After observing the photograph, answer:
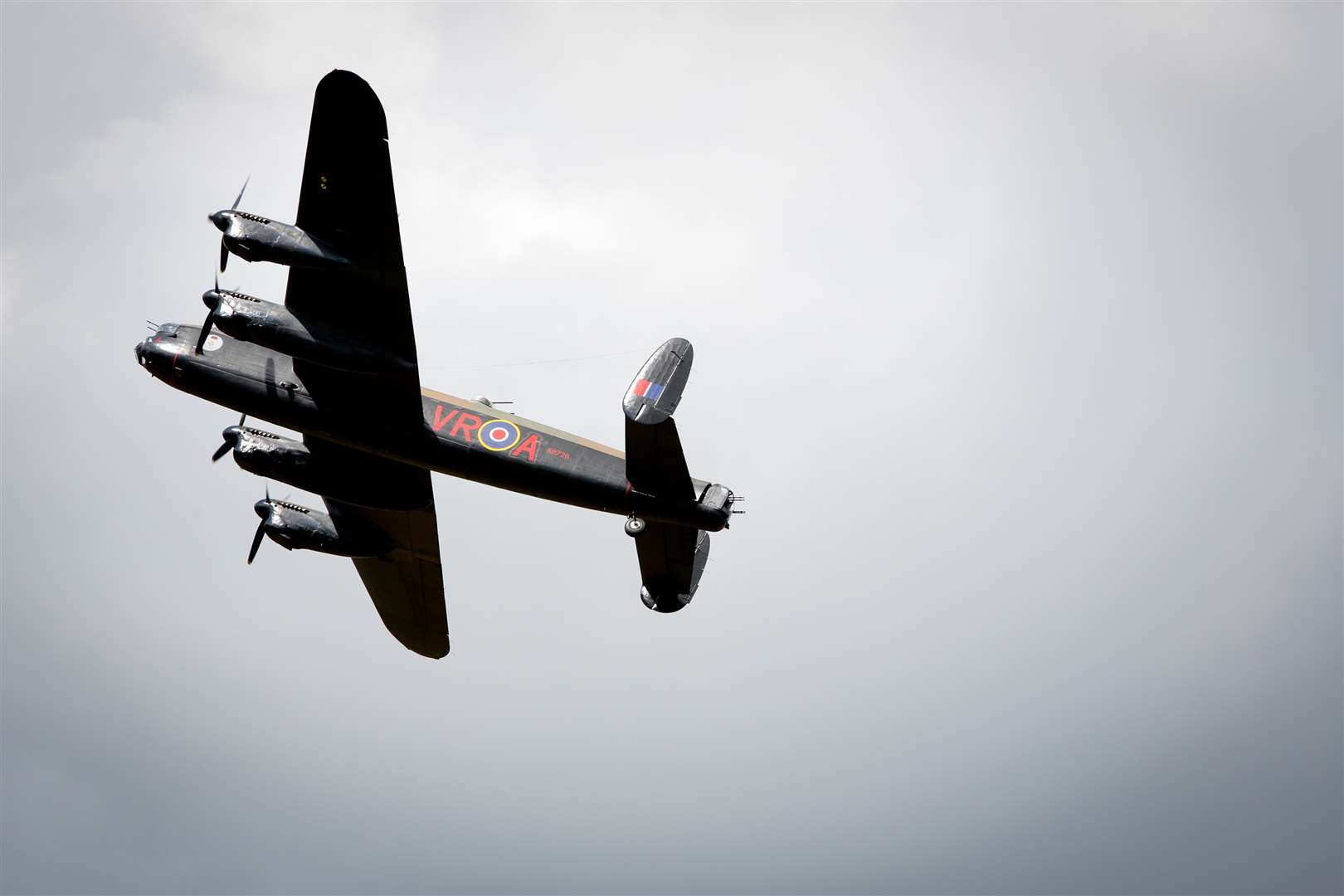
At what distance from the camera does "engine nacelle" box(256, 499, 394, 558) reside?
3381cm

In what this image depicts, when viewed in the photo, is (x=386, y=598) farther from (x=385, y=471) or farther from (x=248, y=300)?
(x=248, y=300)

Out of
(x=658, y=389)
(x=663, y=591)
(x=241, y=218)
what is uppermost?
(x=241, y=218)

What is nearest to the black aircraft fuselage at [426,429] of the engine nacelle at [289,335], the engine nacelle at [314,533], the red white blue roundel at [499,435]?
the red white blue roundel at [499,435]

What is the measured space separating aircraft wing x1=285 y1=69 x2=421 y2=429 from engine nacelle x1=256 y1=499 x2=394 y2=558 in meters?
5.17

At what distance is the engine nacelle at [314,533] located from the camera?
111 ft

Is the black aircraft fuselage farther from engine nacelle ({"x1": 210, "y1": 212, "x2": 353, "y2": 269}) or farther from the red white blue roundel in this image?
engine nacelle ({"x1": 210, "y1": 212, "x2": 353, "y2": 269})

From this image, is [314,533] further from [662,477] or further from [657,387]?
[657,387]

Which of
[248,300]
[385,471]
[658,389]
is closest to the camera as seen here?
[658,389]

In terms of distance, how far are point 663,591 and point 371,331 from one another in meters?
8.33

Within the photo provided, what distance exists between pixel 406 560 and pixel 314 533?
7.98 ft

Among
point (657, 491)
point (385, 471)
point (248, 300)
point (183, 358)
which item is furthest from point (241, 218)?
point (657, 491)

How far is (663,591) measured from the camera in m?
29.8

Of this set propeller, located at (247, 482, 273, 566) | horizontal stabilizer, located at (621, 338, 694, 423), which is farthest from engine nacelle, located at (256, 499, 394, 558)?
horizontal stabilizer, located at (621, 338, 694, 423)

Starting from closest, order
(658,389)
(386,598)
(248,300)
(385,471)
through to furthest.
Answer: (658,389), (248,300), (385,471), (386,598)
